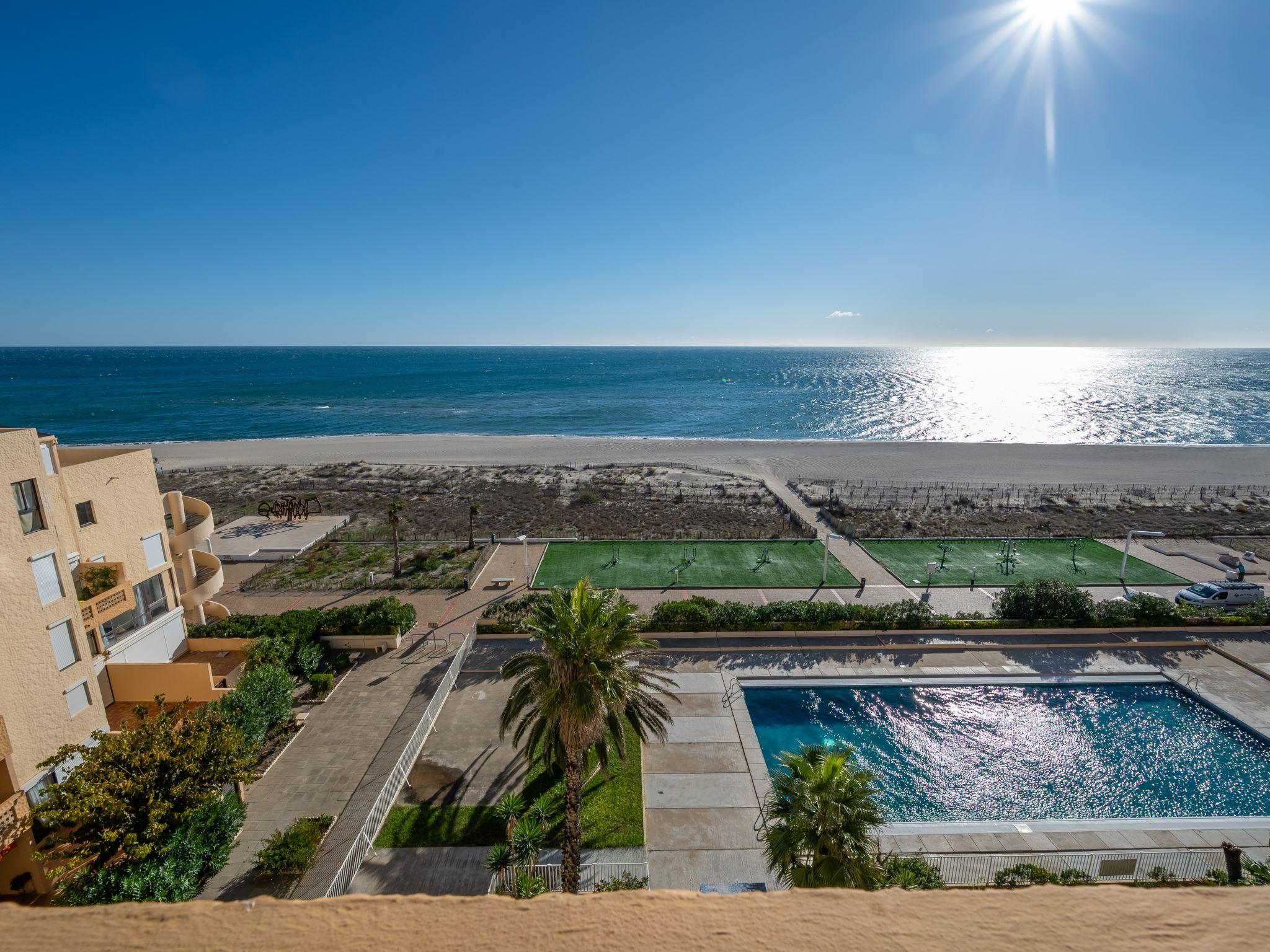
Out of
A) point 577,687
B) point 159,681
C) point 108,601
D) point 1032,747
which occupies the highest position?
point 108,601

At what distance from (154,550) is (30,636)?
6151mm

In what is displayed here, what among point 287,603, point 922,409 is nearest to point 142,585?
point 287,603

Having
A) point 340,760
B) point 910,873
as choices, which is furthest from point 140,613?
point 910,873

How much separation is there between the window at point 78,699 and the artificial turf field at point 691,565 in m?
16.9

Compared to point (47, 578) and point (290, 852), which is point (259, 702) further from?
point (47, 578)

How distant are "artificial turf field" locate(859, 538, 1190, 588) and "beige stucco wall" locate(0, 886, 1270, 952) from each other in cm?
2938

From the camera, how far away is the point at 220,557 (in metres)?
33.1

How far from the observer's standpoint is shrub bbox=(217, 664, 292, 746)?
16578 millimetres

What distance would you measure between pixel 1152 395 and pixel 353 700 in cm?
16414

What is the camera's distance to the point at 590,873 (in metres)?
13.3

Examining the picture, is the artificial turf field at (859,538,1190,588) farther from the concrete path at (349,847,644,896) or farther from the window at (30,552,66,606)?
the window at (30,552,66,606)

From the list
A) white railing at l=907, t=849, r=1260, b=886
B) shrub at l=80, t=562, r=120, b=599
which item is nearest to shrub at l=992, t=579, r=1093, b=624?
white railing at l=907, t=849, r=1260, b=886

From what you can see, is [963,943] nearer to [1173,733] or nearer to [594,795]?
[594,795]

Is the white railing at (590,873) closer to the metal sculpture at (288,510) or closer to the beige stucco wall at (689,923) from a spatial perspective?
the beige stucco wall at (689,923)
